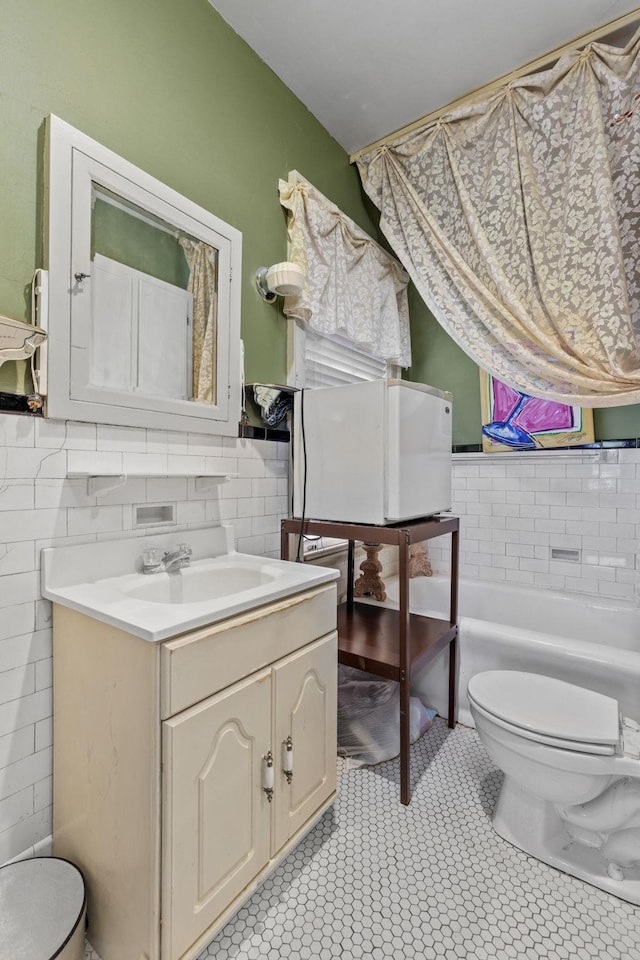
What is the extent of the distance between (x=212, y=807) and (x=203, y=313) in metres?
1.44

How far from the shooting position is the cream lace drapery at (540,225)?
1.74 metres

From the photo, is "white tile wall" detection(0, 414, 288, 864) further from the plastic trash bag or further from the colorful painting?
the colorful painting

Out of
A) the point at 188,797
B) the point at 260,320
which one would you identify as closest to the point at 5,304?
the point at 260,320

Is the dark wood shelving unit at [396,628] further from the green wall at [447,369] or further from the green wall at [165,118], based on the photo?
the green wall at [447,369]

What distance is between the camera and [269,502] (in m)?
1.86

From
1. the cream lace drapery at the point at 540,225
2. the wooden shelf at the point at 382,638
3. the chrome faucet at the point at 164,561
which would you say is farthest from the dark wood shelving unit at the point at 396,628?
the cream lace drapery at the point at 540,225

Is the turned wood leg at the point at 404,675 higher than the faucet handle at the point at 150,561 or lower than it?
lower

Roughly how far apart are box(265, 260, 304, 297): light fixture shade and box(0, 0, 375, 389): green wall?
0.29ft

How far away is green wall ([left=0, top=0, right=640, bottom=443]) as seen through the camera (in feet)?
3.60

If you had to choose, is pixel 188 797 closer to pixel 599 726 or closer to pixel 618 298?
pixel 599 726

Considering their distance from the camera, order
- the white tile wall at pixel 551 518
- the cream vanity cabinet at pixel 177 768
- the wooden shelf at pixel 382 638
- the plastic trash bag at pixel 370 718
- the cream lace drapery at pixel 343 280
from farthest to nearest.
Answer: the white tile wall at pixel 551 518 → the cream lace drapery at pixel 343 280 → the plastic trash bag at pixel 370 718 → the wooden shelf at pixel 382 638 → the cream vanity cabinet at pixel 177 768

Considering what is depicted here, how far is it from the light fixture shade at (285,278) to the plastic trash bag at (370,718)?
65.6 inches

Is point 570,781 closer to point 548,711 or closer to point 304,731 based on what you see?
point 548,711

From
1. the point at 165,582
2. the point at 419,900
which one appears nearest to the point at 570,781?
the point at 419,900
